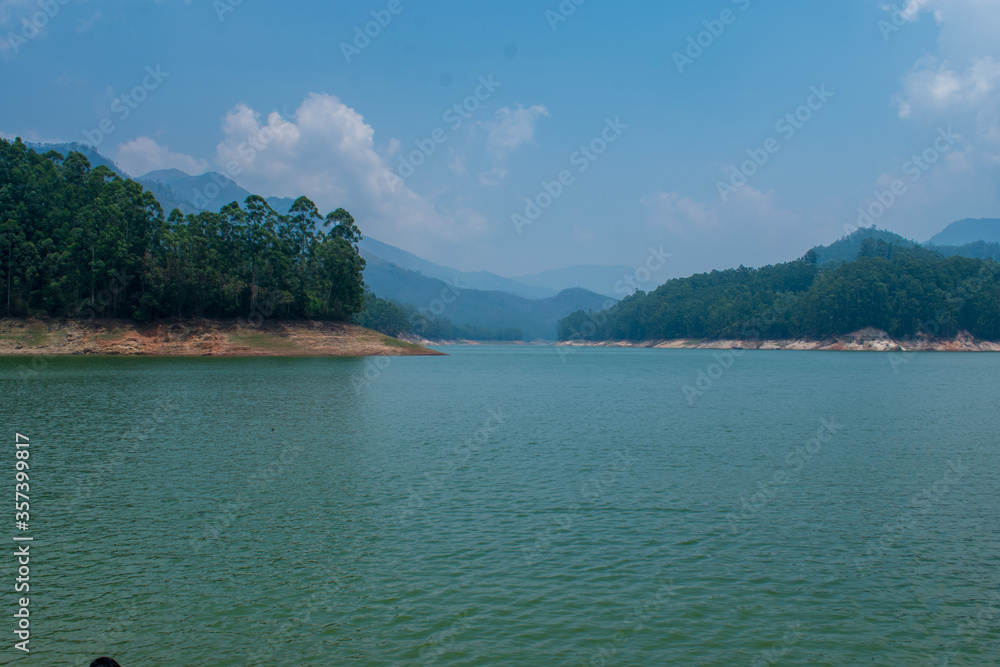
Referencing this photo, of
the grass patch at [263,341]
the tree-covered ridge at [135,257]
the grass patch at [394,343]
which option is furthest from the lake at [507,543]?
the grass patch at [394,343]

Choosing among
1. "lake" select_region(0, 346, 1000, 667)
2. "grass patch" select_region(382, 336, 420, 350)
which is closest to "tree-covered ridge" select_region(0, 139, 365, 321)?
"grass patch" select_region(382, 336, 420, 350)

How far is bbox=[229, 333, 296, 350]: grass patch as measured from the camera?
9488 cm

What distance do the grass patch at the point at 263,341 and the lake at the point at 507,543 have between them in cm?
6659

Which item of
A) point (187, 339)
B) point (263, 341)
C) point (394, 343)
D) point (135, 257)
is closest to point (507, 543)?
point (263, 341)

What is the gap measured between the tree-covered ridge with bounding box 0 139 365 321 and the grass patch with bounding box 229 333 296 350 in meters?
5.54

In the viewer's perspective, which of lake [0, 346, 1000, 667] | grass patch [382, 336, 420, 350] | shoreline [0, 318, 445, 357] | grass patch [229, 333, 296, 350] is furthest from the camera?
grass patch [382, 336, 420, 350]

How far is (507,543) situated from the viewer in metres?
13.5

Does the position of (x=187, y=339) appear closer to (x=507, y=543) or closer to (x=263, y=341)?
(x=263, y=341)

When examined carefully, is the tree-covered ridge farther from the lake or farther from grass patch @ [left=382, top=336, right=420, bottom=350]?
the lake

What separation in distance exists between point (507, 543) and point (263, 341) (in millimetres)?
91266

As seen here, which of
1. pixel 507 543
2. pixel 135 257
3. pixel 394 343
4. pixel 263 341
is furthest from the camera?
pixel 394 343

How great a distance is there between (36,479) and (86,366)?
180 feet

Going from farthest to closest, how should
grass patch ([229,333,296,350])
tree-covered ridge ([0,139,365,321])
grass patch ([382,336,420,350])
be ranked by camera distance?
1. grass patch ([382,336,420,350])
2. grass patch ([229,333,296,350])
3. tree-covered ridge ([0,139,365,321])

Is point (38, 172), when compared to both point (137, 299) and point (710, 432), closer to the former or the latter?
point (137, 299)
